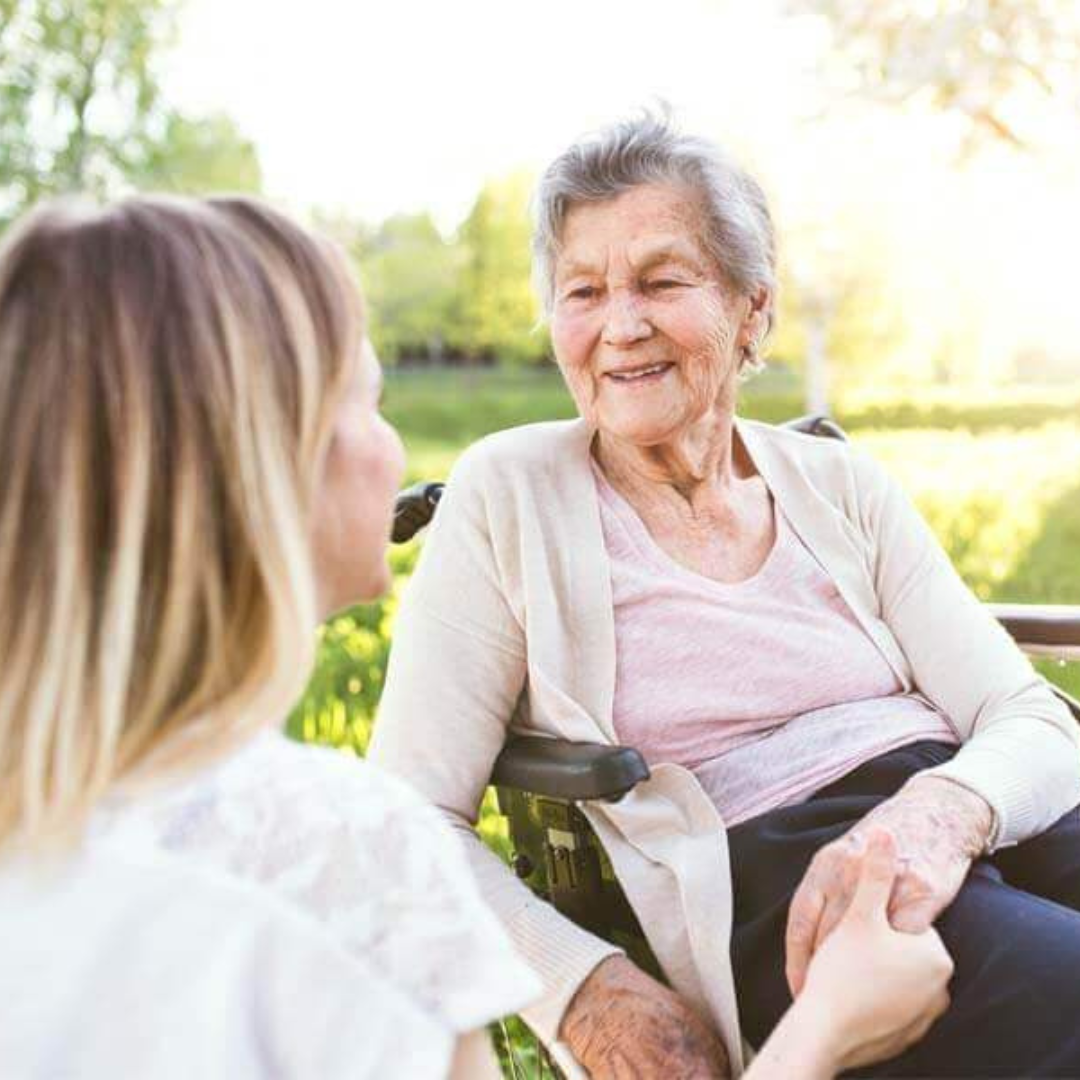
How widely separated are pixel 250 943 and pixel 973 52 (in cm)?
716

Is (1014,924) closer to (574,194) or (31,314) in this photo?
(574,194)

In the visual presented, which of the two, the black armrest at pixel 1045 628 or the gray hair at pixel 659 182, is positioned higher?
the gray hair at pixel 659 182

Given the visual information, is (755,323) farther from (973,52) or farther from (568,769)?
(973,52)

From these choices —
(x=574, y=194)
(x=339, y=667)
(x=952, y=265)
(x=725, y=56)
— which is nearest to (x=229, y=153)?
(x=725, y=56)

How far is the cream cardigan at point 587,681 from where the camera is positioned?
1.93m

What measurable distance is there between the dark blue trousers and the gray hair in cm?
73

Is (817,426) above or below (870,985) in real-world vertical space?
above

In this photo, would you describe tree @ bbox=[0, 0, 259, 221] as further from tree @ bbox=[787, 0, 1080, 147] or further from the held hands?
the held hands

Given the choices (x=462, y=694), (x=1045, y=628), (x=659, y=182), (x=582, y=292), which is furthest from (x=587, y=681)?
(x=1045, y=628)

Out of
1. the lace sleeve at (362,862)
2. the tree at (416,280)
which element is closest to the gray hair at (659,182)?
the lace sleeve at (362,862)

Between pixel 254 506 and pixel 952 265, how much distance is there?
100 feet

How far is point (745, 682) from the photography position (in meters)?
2.10

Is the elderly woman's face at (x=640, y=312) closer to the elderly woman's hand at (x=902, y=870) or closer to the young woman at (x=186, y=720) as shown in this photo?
the elderly woman's hand at (x=902, y=870)

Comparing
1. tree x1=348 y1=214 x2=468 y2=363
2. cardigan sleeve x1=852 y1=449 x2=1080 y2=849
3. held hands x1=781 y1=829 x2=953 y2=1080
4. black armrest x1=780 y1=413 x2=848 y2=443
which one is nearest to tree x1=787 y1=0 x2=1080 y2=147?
black armrest x1=780 y1=413 x2=848 y2=443
